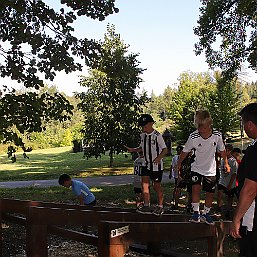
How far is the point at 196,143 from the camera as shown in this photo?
19.5ft

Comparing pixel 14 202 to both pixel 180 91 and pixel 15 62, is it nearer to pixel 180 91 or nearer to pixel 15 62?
pixel 15 62

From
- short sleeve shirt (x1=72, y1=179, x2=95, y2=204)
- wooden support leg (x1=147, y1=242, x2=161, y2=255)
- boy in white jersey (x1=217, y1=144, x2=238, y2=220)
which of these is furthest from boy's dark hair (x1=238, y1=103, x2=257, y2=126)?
boy in white jersey (x1=217, y1=144, x2=238, y2=220)

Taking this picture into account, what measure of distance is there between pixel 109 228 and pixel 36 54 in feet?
13.1

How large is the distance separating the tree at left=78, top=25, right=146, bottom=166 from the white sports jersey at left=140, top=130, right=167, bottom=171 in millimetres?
14262

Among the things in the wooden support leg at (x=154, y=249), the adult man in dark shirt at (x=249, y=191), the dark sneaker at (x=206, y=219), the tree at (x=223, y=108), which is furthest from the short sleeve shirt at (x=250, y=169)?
the tree at (x=223, y=108)

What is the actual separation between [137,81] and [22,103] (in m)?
15.3

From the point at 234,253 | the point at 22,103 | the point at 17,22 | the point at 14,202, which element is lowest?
the point at 234,253

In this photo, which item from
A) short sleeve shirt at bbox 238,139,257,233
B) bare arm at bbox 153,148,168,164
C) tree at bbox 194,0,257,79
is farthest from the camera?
tree at bbox 194,0,257,79

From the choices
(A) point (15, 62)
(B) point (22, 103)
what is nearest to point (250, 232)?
(B) point (22, 103)

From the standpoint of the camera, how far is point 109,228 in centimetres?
392

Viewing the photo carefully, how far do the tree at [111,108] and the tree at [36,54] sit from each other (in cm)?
1379

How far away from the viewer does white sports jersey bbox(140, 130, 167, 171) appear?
271 inches

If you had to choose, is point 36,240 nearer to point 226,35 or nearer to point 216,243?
point 216,243

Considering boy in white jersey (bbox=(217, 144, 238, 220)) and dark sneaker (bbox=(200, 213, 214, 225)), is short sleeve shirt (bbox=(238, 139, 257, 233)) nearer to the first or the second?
dark sneaker (bbox=(200, 213, 214, 225))
